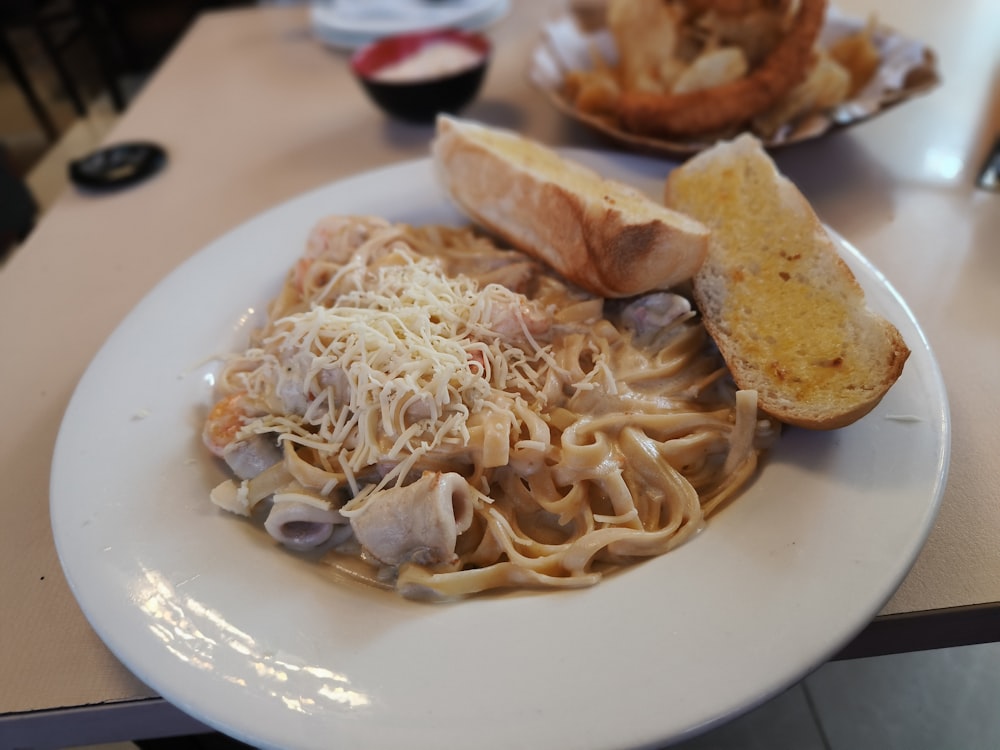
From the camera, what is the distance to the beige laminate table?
1.45 metres

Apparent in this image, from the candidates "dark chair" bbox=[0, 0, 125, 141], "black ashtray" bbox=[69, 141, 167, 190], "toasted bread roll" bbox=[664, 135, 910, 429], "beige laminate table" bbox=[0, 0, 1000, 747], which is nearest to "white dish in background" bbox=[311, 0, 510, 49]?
"beige laminate table" bbox=[0, 0, 1000, 747]

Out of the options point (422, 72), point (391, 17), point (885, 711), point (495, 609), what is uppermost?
point (391, 17)

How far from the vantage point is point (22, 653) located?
4.91ft

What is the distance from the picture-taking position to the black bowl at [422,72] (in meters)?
3.11

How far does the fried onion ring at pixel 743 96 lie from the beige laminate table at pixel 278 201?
33cm

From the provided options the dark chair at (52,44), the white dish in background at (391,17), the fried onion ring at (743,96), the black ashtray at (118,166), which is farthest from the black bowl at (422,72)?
the dark chair at (52,44)

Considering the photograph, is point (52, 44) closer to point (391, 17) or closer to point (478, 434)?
point (391, 17)

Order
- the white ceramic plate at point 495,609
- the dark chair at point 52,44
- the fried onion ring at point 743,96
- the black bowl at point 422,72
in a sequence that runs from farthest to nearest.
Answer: the dark chair at point 52,44, the black bowl at point 422,72, the fried onion ring at point 743,96, the white ceramic plate at point 495,609

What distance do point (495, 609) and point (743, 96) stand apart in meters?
2.14

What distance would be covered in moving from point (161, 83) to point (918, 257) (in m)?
3.97

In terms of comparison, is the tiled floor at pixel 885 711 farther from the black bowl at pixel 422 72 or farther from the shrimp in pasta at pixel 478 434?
the black bowl at pixel 422 72

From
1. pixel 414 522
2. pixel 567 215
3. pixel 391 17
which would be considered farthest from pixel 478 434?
pixel 391 17

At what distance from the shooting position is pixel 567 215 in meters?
2.07

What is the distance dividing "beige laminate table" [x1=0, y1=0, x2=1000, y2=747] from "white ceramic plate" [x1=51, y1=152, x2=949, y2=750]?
219 millimetres
